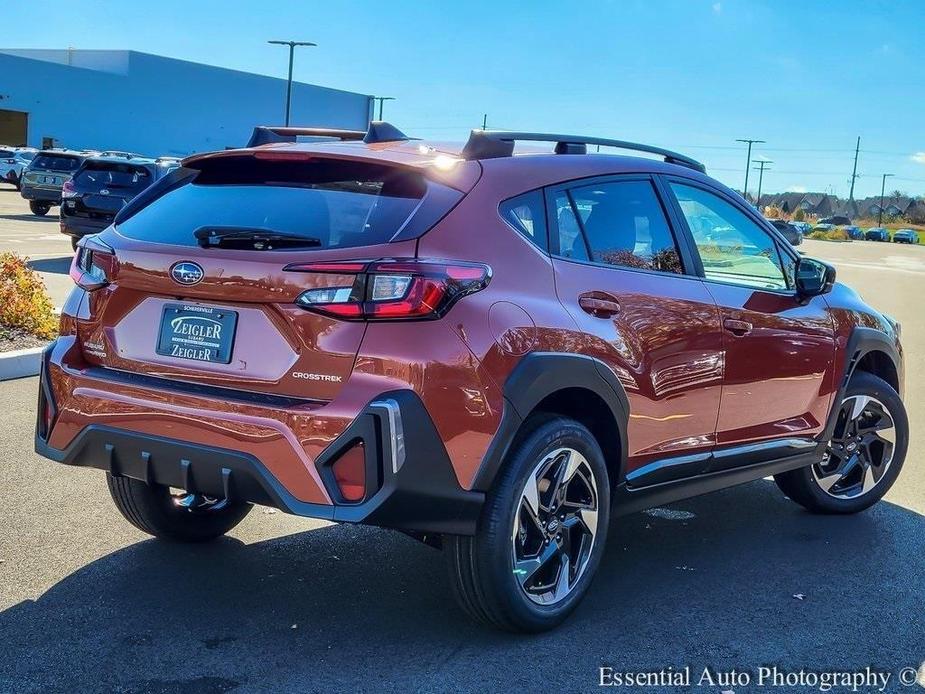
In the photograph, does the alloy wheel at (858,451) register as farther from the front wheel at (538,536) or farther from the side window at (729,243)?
the front wheel at (538,536)

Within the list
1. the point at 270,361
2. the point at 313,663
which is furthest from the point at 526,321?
the point at 313,663

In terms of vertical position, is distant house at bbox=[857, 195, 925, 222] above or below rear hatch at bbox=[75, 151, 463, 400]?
above

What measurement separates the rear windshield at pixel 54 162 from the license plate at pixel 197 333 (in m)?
25.7

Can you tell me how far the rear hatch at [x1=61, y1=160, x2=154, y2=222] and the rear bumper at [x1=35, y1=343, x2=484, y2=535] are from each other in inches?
528

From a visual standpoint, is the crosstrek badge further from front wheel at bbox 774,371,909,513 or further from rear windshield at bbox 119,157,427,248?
front wheel at bbox 774,371,909,513

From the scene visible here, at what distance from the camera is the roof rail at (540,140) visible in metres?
3.83

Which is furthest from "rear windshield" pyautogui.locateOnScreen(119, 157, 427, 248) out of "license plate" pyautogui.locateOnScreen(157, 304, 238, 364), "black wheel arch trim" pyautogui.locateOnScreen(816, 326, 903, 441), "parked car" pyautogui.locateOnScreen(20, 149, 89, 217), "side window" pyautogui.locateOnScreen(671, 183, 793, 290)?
"parked car" pyautogui.locateOnScreen(20, 149, 89, 217)

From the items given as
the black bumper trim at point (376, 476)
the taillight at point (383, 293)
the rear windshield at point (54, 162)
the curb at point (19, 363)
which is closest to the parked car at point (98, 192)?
the curb at point (19, 363)

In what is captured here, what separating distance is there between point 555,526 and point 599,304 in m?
0.83

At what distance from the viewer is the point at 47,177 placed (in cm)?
2684

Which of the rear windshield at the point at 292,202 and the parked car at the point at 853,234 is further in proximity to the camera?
the parked car at the point at 853,234

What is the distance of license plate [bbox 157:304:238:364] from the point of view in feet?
11.2

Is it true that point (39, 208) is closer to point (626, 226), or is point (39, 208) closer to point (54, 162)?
point (54, 162)

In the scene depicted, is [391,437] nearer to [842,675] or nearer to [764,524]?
[842,675]
